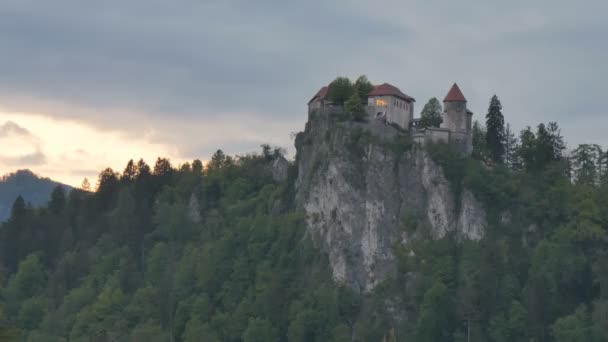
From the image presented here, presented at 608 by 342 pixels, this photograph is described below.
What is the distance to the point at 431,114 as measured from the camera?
330ft

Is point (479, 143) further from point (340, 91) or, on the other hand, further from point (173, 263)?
point (173, 263)

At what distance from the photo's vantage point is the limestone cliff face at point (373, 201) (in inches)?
3551

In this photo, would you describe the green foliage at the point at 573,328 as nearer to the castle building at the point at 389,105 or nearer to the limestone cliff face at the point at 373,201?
the limestone cliff face at the point at 373,201

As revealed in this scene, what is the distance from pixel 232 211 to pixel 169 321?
12791mm

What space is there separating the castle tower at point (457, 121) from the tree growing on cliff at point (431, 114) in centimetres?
453

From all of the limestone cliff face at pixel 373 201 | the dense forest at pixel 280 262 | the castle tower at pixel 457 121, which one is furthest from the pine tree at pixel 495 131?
the limestone cliff face at pixel 373 201

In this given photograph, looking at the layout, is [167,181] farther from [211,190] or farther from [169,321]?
[169,321]

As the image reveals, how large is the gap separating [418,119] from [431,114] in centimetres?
287

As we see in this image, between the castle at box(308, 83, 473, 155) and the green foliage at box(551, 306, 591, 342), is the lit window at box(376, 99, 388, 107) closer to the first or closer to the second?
the castle at box(308, 83, 473, 155)

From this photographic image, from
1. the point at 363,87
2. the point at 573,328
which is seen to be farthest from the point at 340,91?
the point at 573,328

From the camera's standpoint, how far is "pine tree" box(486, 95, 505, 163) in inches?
3816

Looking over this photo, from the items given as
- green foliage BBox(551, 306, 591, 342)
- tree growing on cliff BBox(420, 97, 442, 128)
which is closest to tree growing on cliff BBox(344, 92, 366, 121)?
tree growing on cliff BBox(420, 97, 442, 128)

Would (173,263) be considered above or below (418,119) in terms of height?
below

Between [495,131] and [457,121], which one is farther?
[495,131]
